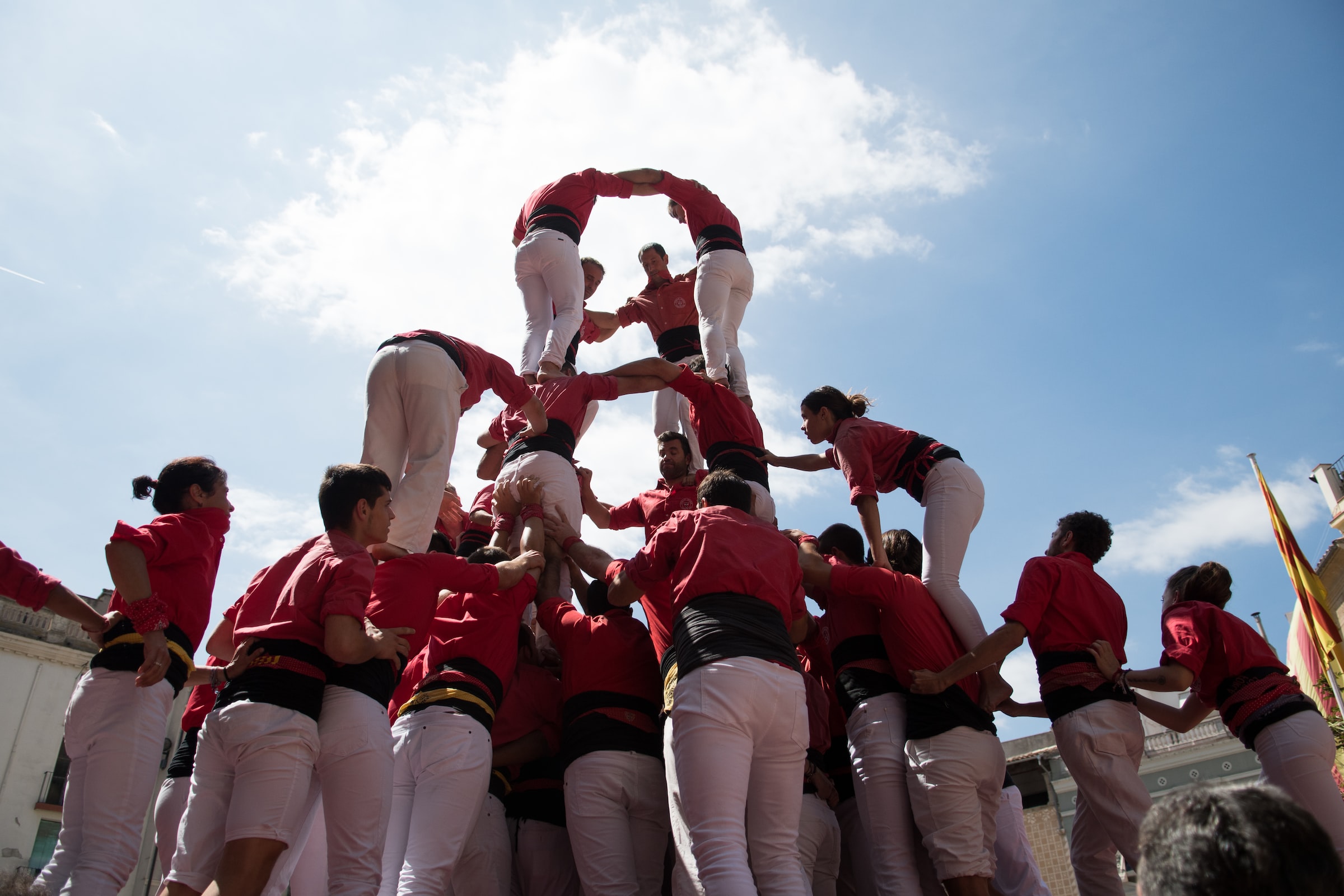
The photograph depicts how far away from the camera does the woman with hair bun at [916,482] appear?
5.64m

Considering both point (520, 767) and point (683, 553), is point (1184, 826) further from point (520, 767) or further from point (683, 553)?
point (520, 767)

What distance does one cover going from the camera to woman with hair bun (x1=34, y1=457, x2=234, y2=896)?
4234 mm

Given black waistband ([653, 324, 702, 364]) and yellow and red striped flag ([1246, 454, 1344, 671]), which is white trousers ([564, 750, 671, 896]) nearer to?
black waistband ([653, 324, 702, 364])

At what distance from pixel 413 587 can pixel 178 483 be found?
161 centimetres

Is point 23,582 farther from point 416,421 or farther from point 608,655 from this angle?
point 608,655

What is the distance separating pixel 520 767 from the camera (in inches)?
211

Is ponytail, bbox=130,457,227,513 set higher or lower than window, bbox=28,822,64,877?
higher

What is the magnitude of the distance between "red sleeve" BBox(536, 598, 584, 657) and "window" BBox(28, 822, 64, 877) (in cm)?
2044

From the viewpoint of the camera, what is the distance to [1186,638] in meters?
5.14

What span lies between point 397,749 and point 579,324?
456cm

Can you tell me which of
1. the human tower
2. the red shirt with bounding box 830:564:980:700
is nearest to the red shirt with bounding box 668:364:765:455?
the human tower

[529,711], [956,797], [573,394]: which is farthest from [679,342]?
[956,797]

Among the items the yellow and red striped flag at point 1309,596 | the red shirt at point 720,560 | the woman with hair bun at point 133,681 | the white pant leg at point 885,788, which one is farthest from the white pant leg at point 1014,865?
the yellow and red striped flag at point 1309,596

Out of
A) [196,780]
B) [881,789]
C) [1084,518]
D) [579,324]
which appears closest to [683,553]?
[881,789]
